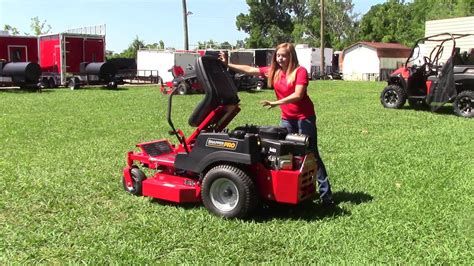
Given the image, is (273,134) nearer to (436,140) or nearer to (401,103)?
(436,140)

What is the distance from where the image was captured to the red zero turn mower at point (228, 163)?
15.7 feet

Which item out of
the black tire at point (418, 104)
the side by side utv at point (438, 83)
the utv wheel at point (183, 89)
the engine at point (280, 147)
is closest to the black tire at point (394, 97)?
the side by side utv at point (438, 83)

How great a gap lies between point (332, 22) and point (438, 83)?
6593 cm

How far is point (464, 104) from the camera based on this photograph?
43.7 feet

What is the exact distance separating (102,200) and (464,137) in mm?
7060

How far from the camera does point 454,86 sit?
523 inches

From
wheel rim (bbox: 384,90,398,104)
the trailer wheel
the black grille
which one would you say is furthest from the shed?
the black grille

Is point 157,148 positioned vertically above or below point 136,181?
above

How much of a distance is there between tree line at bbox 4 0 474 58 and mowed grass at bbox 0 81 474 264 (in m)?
42.9

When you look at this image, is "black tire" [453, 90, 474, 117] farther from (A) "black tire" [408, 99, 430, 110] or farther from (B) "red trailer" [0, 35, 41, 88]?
(B) "red trailer" [0, 35, 41, 88]

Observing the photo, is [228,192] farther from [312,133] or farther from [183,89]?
[183,89]

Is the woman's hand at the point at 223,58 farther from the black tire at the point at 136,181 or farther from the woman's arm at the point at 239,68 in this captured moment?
the black tire at the point at 136,181

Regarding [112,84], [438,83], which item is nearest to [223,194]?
[438,83]

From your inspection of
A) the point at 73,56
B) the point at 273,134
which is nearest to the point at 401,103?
the point at 273,134
